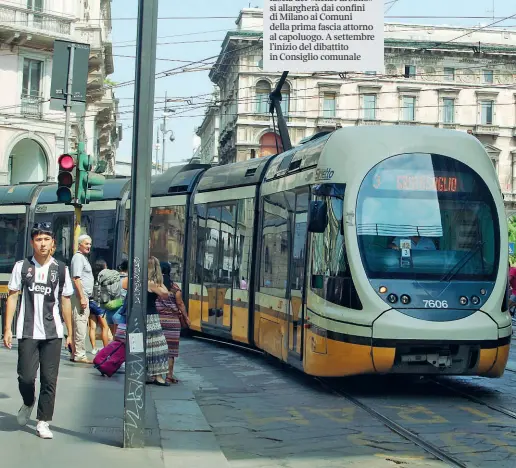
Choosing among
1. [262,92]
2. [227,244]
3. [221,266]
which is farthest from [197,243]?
[262,92]

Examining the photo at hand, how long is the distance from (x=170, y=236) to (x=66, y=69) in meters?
3.45

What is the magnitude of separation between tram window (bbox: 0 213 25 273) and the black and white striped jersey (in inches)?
604

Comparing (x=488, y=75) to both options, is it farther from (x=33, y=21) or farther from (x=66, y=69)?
(x=66, y=69)

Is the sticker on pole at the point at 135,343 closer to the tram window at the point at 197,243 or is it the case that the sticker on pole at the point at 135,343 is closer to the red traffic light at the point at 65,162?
the red traffic light at the point at 65,162

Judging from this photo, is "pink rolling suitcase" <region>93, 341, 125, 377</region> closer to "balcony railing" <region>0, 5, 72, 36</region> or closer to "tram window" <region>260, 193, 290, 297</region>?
"tram window" <region>260, 193, 290, 297</region>

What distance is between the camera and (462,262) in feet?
36.6

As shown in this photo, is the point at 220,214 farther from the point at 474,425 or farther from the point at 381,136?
the point at 474,425

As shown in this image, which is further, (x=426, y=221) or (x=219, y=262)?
(x=219, y=262)

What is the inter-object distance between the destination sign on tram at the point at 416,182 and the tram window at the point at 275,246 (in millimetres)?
2092

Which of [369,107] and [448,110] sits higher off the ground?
[448,110]

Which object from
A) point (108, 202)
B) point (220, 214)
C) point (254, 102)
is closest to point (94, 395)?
point (220, 214)

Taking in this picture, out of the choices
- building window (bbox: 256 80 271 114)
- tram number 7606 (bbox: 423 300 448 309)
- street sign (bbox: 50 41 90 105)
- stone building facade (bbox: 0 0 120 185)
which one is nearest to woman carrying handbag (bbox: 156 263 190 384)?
tram number 7606 (bbox: 423 300 448 309)

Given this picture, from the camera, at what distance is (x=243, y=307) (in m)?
15.3

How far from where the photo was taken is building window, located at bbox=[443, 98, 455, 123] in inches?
2739
